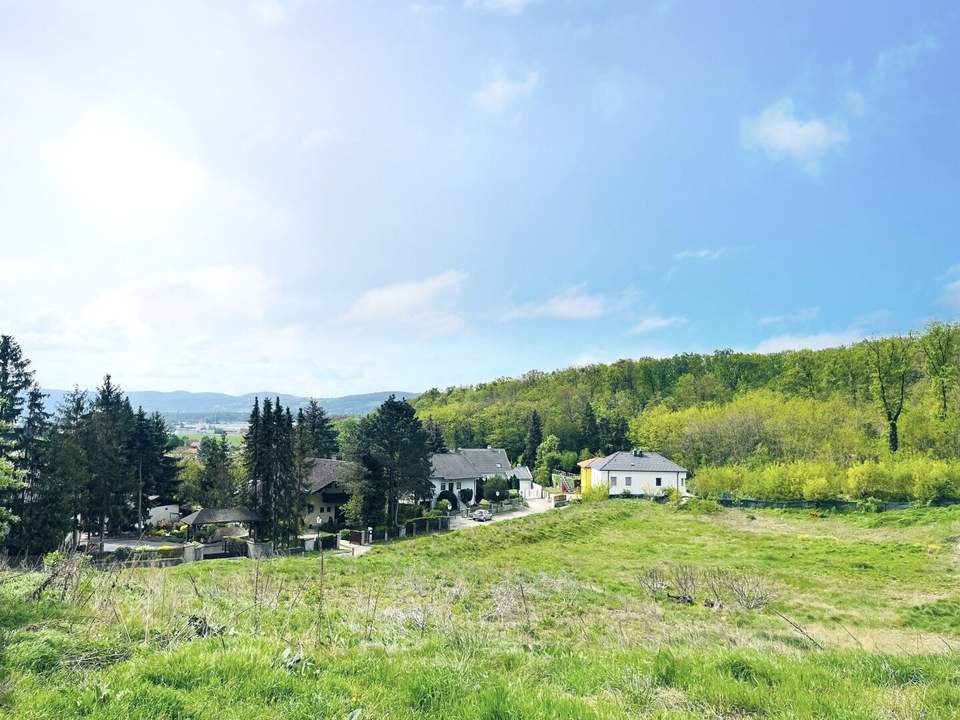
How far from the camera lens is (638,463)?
4559 cm

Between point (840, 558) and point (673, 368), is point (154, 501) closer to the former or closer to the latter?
point (840, 558)

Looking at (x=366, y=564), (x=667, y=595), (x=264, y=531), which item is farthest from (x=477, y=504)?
(x=667, y=595)

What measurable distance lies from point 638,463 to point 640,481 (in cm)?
159

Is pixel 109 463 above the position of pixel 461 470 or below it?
above

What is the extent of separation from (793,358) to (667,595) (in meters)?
53.1

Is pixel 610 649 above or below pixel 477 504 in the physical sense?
above

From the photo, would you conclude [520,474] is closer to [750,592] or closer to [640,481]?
[640,481]

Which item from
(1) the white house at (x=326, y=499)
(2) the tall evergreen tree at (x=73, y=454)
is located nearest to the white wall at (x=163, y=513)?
(1) the white house at (x=326, y=499)

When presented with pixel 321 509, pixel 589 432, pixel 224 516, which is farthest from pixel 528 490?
pixel 224 516

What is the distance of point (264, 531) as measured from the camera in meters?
29.6

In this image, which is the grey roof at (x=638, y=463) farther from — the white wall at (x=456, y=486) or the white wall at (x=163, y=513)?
the white wall at (x=163, y=513)

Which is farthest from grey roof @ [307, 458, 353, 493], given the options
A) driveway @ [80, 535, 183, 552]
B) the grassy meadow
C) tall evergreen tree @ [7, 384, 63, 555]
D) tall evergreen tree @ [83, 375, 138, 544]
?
the grassy meadow

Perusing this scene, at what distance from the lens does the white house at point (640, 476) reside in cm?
4459

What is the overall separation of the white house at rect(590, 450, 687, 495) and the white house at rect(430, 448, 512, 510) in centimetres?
1171
